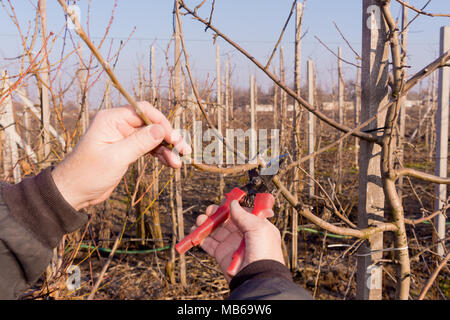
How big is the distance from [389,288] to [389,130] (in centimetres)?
323

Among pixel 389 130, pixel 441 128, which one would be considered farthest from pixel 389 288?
pixel 389 130

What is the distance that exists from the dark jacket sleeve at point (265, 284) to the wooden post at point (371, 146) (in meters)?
0.96

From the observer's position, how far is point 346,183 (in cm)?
872

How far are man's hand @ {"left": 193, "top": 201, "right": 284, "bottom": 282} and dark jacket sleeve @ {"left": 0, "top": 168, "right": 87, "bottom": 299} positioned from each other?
529 millimetres

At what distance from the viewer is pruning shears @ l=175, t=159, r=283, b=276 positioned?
1.37 meters

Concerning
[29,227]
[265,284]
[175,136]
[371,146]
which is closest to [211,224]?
[175,136]

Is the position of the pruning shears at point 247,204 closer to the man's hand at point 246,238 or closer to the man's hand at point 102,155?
the man's hand at point 246,238

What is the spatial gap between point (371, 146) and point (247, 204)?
0.76 metres

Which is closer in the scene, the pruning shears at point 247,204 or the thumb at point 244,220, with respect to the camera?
the thumb at point 244,220

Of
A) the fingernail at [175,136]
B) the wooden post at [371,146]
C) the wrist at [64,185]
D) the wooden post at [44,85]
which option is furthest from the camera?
the wooden post at [44,85]

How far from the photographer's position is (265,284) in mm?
931

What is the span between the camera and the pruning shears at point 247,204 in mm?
1371

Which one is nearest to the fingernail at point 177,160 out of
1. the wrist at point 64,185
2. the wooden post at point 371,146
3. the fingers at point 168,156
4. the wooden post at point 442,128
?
the fingers at point 168,156
